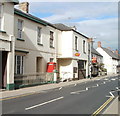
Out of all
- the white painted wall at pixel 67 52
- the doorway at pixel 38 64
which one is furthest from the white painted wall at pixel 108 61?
the doorway at pixel 38 64

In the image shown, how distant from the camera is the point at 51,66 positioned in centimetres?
2256

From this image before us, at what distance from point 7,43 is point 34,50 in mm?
6199

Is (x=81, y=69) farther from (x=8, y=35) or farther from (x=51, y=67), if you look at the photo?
(x=8, y=35)

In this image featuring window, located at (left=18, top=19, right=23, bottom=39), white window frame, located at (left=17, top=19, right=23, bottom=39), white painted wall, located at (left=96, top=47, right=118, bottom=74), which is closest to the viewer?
white window frame, located at (left=17, top=19, right=23, bottom=39)

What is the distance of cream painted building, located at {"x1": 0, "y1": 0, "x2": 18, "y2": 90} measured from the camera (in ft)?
47.0

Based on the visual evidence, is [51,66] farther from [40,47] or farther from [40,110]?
[40,110]

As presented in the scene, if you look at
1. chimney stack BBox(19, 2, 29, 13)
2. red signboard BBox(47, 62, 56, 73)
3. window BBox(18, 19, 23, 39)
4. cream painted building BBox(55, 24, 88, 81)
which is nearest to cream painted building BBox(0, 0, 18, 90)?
window BBox(18, 19, 23, 39)

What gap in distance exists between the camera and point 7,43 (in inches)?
573

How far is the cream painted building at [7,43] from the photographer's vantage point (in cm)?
1432

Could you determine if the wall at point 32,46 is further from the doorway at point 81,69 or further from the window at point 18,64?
the doorway at point 81,69

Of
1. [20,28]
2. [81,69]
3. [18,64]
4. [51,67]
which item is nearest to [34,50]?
[20,28]

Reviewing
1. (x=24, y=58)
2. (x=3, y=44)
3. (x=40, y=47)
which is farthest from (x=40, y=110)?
(x=40, y=47)

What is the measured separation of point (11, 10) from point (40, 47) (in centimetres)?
738

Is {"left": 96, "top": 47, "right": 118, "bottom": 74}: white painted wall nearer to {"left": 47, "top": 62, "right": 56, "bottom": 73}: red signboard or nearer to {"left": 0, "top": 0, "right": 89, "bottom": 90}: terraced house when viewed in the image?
{"left": 0, "top": 0, "right": 89, "bottom": 90}: terraced house
